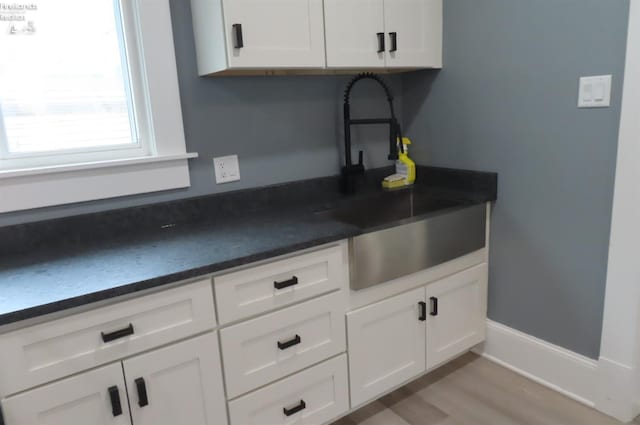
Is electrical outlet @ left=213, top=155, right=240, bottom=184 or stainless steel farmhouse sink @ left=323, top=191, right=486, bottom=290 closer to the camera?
stainless steel farmhouse sink @ left=323, top=191, right=486, bottom=290

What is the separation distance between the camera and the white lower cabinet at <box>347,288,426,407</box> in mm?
1607

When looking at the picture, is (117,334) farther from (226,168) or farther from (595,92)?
(595,92)

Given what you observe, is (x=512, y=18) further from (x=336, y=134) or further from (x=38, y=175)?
(x=38, y=175)

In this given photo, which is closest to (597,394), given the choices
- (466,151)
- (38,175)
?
(466,151)

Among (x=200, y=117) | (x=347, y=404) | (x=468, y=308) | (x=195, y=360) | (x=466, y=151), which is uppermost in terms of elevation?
(x=200, y=117)

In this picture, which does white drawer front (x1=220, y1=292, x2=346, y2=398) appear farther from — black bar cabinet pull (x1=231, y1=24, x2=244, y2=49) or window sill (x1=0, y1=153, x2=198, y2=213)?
black bar cabinet pull (x1=231, y1=24, x2=244, y2=49)

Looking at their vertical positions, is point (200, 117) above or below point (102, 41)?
below

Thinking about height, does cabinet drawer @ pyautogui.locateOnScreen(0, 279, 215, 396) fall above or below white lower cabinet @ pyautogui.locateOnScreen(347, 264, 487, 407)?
above

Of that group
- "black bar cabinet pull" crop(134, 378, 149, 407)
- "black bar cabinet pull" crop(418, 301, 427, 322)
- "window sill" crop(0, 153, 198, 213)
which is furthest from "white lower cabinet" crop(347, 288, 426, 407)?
"window sill" crop(0, 153, 198, 213)

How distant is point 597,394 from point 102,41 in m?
2.31

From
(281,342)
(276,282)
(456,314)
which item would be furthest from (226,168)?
(456,314)

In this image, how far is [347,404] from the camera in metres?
1.62

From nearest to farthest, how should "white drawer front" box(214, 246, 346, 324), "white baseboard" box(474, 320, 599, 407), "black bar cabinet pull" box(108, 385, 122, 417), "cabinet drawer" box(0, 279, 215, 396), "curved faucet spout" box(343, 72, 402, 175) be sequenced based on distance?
1. "cabinet drawer" box(0, 279, 215, 396)
2. "black bar cabinet pull" box(108, 385, 122, 417)
3. "white drawer front" box(214, 246, 346, 324)
4. "white baseboard" box(474, 320, 599, 407)
5. "curved faucet spout" box(343, 72, 402, 175)

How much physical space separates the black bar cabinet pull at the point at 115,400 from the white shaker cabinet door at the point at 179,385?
0.11ft
